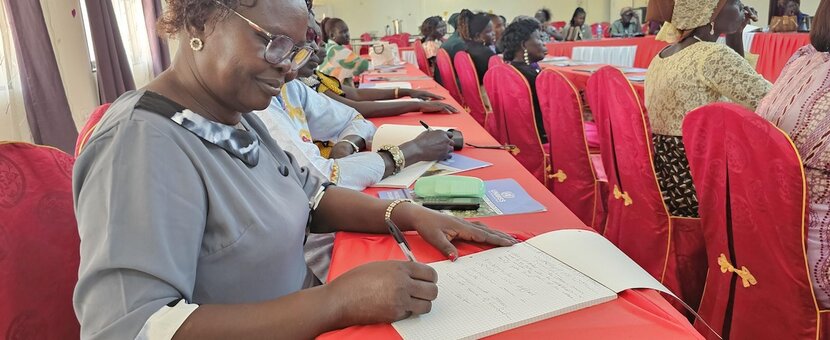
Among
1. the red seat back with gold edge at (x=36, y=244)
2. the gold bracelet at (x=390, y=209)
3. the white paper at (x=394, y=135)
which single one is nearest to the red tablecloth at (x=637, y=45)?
the white paper at (x=394, y=135)

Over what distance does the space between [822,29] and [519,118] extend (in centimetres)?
140

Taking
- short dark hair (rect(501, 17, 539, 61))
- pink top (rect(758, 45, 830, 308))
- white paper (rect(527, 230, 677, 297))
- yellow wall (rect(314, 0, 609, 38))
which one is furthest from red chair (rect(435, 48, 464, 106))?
yellow wall (rect(314, 0, 609, 38))

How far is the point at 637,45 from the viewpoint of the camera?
6.46 meters

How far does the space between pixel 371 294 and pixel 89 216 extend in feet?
1.11

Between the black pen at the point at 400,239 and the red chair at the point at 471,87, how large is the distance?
9.10ft

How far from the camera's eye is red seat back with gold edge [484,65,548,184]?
8.21ft

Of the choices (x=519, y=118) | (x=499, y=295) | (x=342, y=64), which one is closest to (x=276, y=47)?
(x=499, y=295)

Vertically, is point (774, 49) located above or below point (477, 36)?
below

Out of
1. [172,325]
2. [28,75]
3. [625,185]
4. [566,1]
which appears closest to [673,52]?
[625,185]

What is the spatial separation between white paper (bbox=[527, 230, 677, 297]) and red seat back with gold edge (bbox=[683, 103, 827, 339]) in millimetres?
409

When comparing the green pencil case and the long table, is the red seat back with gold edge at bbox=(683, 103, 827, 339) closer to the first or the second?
the long table

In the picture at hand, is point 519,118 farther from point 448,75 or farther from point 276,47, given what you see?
point 448,75

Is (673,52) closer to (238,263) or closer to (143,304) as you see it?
(238,263)

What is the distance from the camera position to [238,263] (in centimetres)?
80
